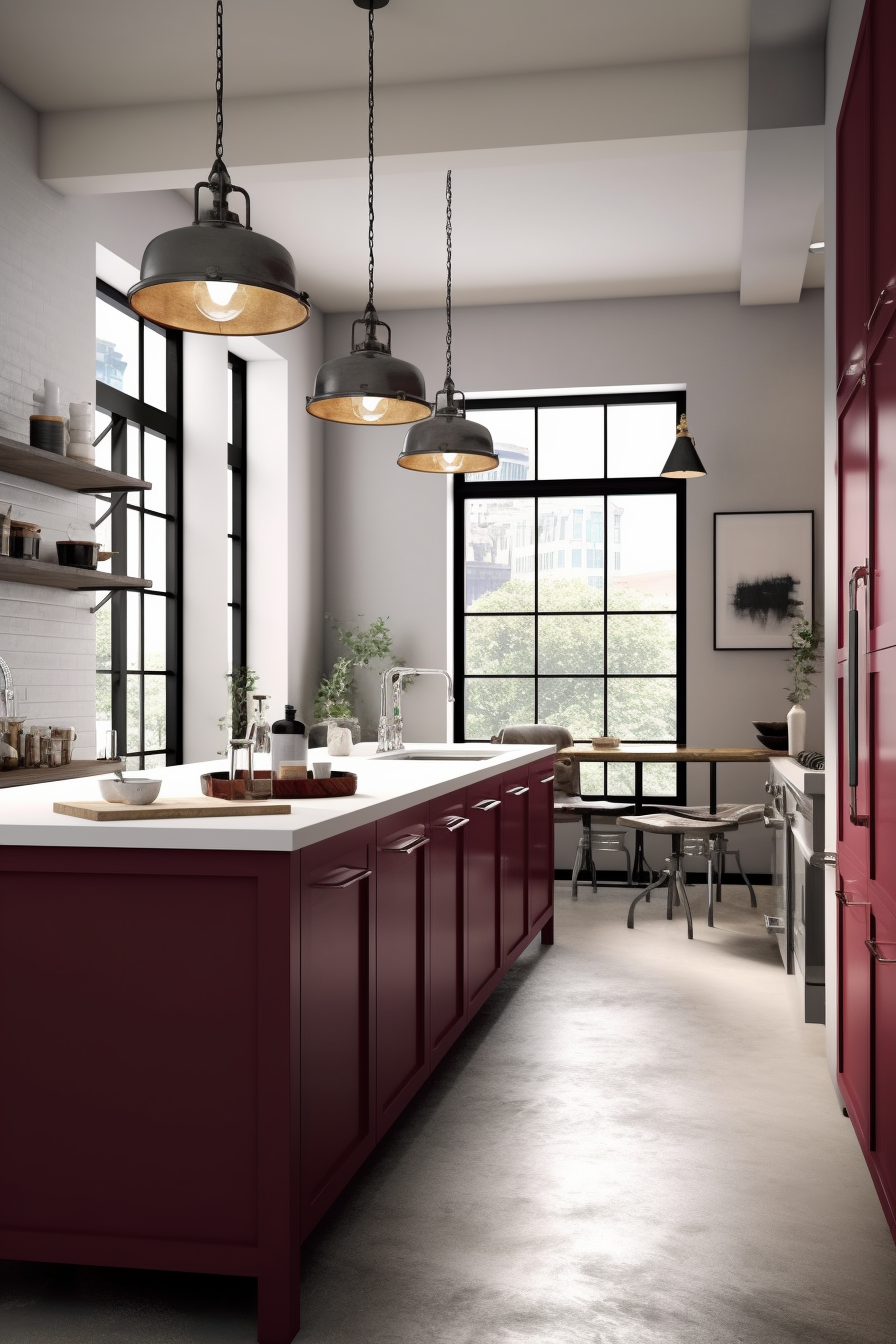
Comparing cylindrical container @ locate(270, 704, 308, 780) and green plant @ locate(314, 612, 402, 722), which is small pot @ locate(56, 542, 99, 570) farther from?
green plant @ locate(314, 612, 402, 722)

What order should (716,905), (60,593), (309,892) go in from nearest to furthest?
(309,892), (60,593), (716,905)

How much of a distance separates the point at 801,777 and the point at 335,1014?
2.12 metres

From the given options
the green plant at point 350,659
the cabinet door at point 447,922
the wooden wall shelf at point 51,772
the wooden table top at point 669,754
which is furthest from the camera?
the green plant at point 350,659

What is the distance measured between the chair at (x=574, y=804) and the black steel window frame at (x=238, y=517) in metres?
1.62

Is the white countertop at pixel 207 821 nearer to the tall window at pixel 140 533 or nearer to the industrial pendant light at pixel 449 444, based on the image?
the industrial pendant light at pixel 449 444

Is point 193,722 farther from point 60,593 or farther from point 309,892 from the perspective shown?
point 309,892

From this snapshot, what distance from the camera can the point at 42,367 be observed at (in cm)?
461

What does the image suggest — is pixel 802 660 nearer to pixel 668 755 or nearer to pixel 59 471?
pixel 668 755

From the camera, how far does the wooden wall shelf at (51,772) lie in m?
3.94

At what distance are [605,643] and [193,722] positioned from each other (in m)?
2.66

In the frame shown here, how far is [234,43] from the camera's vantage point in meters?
4.25

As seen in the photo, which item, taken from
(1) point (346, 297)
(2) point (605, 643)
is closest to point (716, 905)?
(2) point (605, 643)

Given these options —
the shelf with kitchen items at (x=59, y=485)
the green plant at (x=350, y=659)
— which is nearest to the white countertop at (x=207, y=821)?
the shelf with kitchen items at (x=59, y=485)

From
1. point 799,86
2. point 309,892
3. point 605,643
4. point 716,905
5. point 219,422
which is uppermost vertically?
point 799,86
